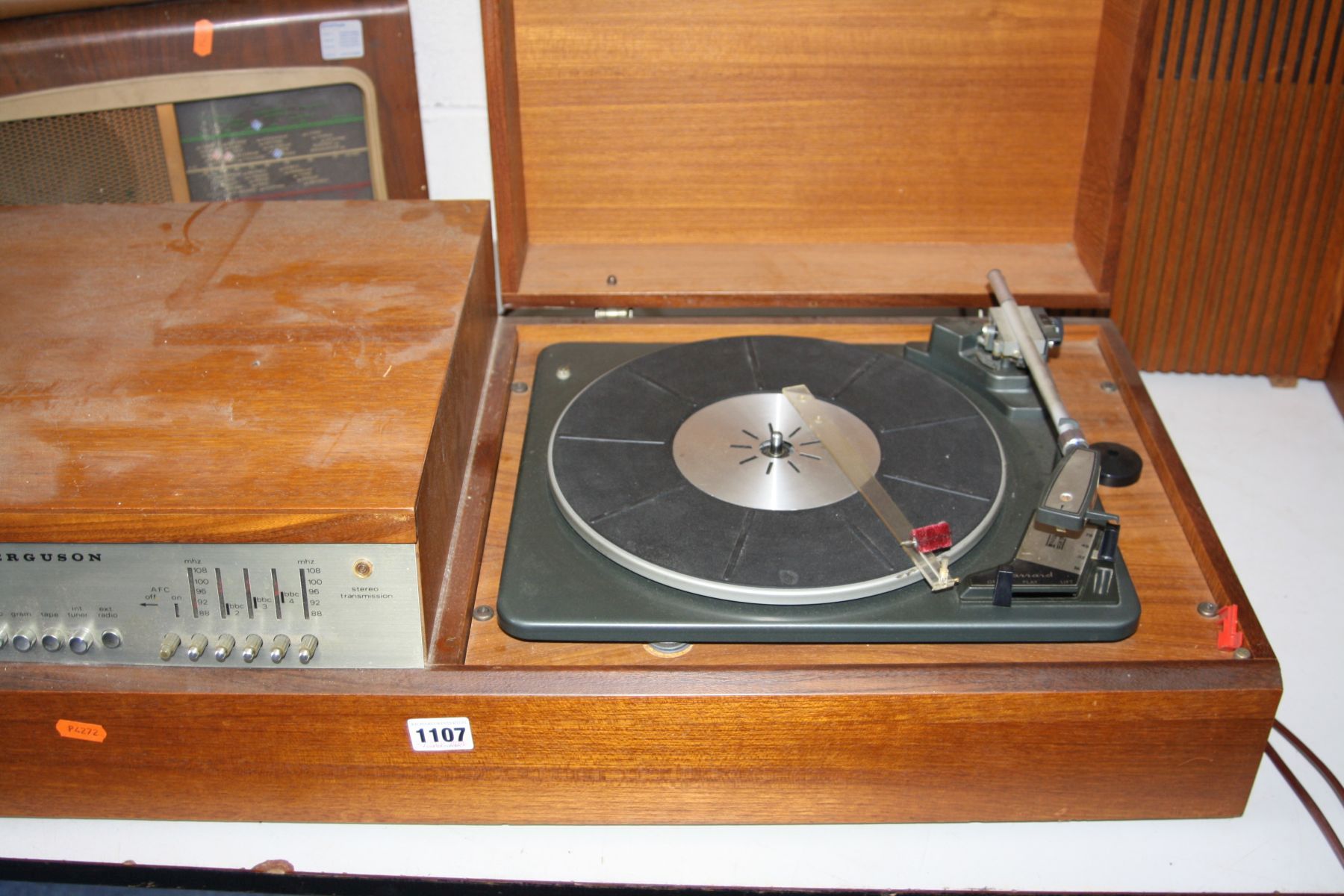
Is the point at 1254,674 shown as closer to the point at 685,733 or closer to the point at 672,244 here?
the point at 685,733

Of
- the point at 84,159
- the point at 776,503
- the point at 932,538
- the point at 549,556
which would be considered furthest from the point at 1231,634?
the point at 84,159

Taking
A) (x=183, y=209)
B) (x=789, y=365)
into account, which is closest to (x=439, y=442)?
(x=789, y=365)

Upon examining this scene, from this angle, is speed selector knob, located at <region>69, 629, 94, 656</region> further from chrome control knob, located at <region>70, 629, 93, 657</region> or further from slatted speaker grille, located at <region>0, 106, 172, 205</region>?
slatted speaker grille, located at <region>0, 106, 172, 205</region>

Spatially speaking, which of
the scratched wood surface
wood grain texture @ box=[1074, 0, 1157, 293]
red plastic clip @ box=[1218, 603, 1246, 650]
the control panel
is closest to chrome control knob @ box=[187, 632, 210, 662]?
the control panel

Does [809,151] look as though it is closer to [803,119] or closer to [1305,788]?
[803,119]

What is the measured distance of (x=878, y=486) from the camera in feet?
4.05

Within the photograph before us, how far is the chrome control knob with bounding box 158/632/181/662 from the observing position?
107cm

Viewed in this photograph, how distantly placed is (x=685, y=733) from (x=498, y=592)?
21 centimetres

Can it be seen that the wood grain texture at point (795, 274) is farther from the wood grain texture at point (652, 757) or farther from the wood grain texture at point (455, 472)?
the wood grain texture at point (652, 757)

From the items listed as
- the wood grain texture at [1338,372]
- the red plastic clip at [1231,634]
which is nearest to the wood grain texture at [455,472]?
the red plastic clip at [1231,634]

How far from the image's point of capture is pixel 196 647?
107 cm

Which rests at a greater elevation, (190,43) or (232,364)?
(190,43)

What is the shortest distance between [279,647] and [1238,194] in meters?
1.30

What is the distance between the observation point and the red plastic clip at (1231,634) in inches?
43.9
